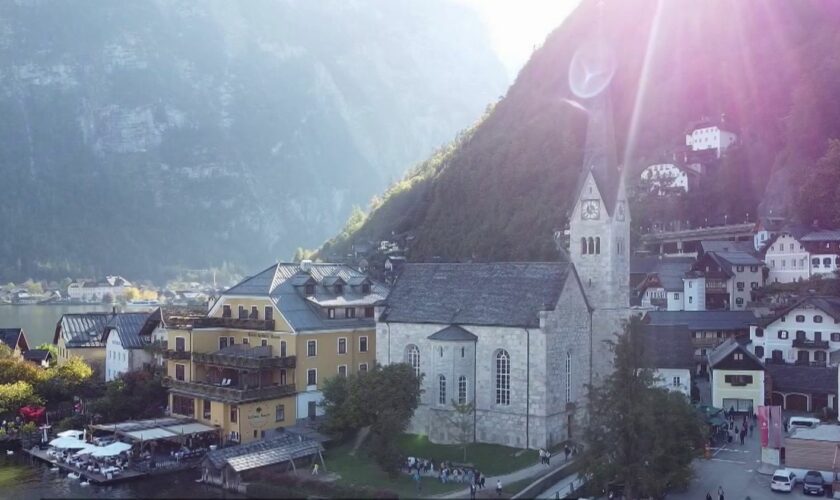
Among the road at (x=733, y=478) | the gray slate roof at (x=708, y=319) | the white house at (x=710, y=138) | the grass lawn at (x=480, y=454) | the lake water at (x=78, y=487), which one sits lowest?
the lake water at (x=78, y=487)

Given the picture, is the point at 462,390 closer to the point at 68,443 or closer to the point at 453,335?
the point at 453,335

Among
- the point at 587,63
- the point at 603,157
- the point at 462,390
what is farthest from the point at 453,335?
the point at 587,63

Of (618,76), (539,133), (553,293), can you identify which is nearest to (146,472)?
(553,293)

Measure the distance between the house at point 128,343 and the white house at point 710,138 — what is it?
92233mm

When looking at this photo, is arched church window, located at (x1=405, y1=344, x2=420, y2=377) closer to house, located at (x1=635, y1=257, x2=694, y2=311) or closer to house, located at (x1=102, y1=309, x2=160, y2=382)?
house, located at (x1=102, y1=309, x2=160, y2=382)

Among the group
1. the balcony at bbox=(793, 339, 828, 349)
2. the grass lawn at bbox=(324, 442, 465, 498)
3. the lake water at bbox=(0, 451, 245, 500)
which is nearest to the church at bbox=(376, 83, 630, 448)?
the grass lawn at bbox=(324, 442, 465, 498)

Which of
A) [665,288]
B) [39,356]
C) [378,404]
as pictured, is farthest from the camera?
[665,288]

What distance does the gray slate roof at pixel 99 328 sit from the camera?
78.3 m

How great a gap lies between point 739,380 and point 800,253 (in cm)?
3125

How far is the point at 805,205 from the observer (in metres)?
94.3

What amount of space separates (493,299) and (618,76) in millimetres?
121359

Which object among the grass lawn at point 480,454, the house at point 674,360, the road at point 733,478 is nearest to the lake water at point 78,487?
the grass lawn at point 480,454

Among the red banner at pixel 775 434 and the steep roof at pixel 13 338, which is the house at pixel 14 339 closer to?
the steep roof at pixel 13 338

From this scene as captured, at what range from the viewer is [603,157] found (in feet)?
186
